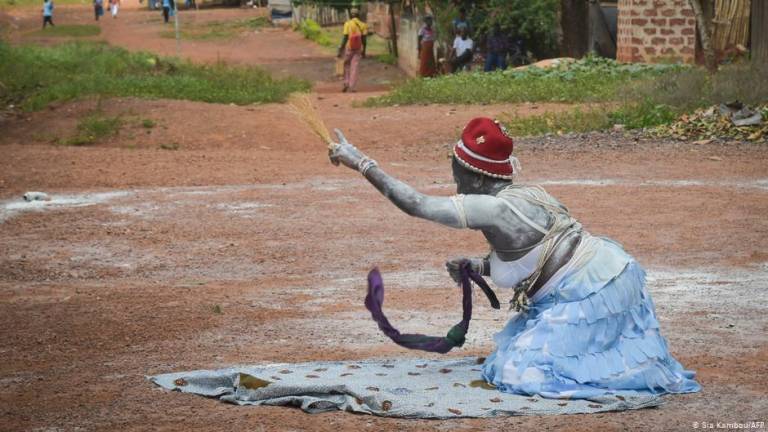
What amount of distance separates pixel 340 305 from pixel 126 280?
1.96 metres

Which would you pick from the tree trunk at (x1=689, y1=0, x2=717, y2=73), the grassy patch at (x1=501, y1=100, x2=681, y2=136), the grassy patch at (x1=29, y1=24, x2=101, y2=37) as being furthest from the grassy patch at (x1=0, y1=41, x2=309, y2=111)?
the grassy patch at (x1=29, y1=24, x2=101, y2=37)

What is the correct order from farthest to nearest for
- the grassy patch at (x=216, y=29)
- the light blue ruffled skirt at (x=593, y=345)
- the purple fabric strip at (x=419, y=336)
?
1. the grassy patch at (x=216, y=29)
2. the purple fabric strip at (x=419, y=336)
3. the light blue ruffled skirt at (x=593, y=345)

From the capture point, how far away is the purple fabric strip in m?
5.38

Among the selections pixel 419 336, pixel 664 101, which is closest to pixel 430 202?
pixel 419 336

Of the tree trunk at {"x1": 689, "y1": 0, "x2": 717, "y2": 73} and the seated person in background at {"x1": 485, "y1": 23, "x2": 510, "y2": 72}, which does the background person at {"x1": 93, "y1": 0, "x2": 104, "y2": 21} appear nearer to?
the seated person in background at {"x1": 485, "y1": 23, "x2": 510, "y2": 72}

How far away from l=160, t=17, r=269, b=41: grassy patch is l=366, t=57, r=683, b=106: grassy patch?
65.9 feet

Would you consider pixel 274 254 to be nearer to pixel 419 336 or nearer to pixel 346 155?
pixel 419 336

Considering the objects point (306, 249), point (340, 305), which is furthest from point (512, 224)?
point (306, 249)

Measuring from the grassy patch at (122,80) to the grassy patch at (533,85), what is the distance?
2.32 m

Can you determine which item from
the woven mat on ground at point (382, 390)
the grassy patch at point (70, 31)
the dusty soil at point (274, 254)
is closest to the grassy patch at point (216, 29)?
the grassy patch at point (70, 31)

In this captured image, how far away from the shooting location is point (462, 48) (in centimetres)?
2420

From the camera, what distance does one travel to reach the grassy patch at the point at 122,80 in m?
19.7

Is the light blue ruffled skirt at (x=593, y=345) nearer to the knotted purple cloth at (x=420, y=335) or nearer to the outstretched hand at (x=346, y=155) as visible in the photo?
the knotted purple cloth at (x=420, y=335)

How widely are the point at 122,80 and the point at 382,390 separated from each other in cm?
1648
